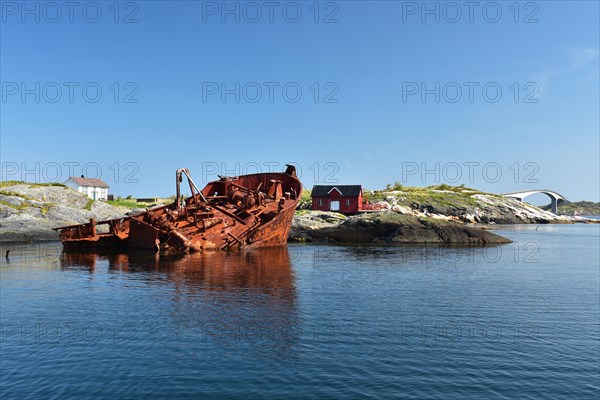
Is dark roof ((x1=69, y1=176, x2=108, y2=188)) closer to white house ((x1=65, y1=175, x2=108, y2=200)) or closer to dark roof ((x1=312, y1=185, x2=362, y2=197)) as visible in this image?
white house ((x1=65, y1=175, x2=108, y2=200))

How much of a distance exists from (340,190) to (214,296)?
74.1m

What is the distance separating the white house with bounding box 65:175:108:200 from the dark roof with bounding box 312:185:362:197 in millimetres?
54021

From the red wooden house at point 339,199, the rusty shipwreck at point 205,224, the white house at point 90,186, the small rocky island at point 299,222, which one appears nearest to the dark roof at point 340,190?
the red wooden house at point 339,199

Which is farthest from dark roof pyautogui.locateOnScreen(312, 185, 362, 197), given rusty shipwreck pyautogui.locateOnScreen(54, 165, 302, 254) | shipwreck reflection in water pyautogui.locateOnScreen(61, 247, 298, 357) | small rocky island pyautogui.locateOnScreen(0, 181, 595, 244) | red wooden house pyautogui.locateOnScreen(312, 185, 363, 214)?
shipwreck reflection in water pyautogui.locateOnScreen(61, 247, 298, 357)

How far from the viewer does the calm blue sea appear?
12.5m

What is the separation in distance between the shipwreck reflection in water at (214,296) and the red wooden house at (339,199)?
2158 inches

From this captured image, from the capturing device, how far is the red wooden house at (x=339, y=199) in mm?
95062

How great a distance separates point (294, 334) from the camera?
17203mm

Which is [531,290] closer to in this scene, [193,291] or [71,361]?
[193,291]

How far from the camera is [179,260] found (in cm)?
3809

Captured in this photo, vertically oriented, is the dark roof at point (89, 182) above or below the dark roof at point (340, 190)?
above

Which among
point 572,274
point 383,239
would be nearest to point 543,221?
point 383,239

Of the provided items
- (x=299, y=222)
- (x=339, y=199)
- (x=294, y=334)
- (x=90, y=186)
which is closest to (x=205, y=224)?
(x=299, y=222)

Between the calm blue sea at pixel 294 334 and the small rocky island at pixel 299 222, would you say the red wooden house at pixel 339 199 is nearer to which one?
the small rocky island at pixel 299 222
